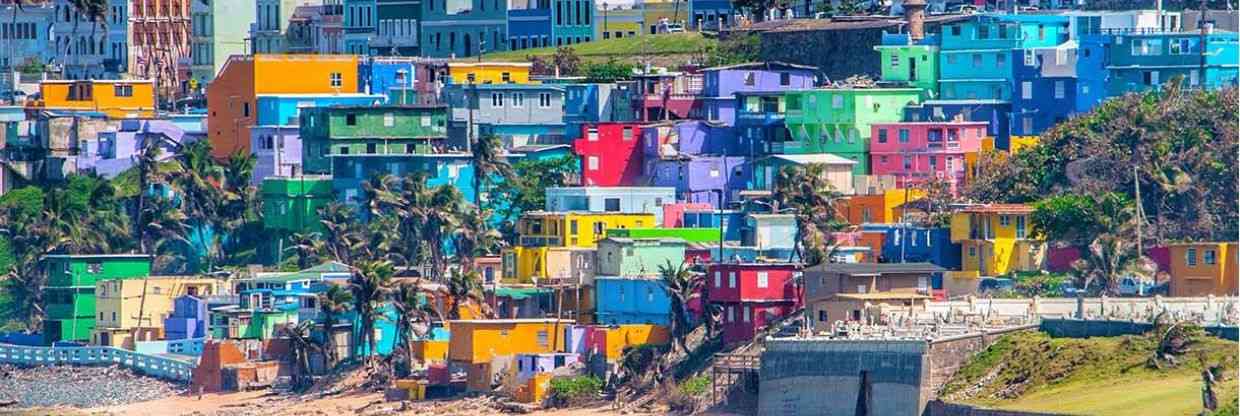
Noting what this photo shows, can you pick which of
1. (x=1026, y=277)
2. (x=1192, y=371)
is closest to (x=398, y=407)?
(x=1026, y=277)

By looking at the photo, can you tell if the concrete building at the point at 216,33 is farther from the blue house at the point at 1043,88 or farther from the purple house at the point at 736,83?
the blue house at the point at 1043,88

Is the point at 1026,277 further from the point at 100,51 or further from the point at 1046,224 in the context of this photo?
the point at 100,51

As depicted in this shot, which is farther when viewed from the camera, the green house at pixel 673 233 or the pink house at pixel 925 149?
the pink house at pixel 925 149

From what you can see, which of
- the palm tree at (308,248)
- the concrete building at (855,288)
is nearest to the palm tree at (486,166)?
the palm tree at (308,248)

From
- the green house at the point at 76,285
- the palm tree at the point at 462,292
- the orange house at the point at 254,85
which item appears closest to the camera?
the palm tree at the point at 462,292

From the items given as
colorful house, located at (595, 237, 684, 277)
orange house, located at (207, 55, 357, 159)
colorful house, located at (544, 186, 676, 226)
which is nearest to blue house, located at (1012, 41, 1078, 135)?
colorful house, located at (544, 186, 676, 226)

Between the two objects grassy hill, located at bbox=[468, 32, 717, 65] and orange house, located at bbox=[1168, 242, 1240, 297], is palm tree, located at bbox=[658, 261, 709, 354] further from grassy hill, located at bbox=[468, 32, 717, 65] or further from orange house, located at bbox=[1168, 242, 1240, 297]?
grassy hill, located at bbox=[468, 32, 717, 65]

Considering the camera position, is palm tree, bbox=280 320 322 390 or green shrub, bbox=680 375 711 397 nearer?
green shrub, bbox=680 375 711 397
